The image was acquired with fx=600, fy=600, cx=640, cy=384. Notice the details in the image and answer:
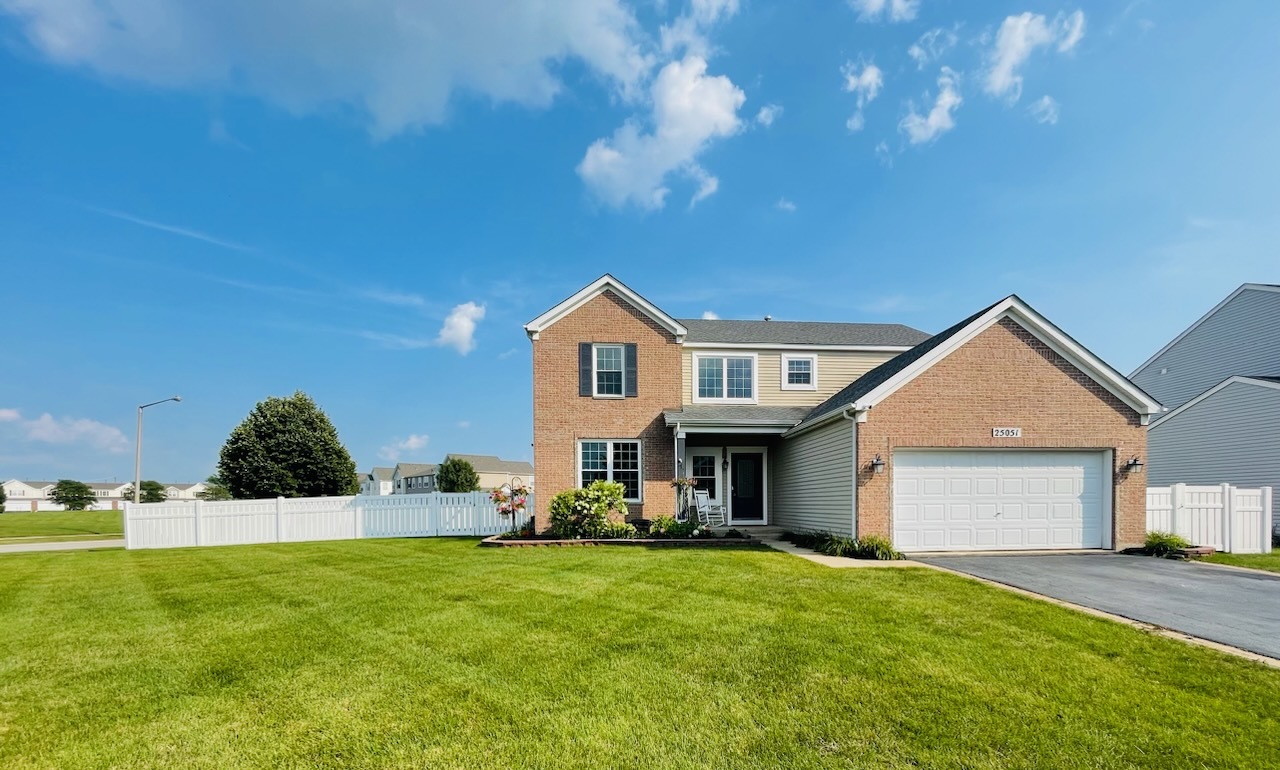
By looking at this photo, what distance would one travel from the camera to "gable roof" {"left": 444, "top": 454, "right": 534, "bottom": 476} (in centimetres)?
6393

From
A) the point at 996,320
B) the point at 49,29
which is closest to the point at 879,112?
the point at 996,320

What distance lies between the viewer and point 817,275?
733 inches

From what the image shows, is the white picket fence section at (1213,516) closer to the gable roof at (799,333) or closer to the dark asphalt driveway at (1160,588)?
the dark asphalt driveway at (1160,588)

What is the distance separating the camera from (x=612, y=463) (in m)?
17.0

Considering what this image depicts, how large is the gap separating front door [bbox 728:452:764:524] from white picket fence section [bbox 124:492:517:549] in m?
7.32

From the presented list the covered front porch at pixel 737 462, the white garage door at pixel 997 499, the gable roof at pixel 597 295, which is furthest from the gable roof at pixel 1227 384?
the gable roof at pixel 597 295

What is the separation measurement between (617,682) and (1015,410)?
12.2 m

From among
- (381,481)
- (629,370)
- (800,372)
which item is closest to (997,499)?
(800,372)

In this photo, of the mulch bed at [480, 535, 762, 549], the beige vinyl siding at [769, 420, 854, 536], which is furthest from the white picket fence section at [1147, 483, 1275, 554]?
the mulch bed at [480, 535, 762, 549]

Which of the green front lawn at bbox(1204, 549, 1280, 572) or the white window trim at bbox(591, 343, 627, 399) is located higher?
the white window trim at bbox(591, 343, 627, 399)

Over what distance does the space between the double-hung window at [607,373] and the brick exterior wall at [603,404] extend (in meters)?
0.22

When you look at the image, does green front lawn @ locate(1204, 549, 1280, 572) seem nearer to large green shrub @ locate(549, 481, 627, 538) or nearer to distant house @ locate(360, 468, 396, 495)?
large green shrub @ locate(549, 481, 627, 538)

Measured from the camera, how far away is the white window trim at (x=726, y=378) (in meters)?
18.6

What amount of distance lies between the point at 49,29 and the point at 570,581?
1311cm
